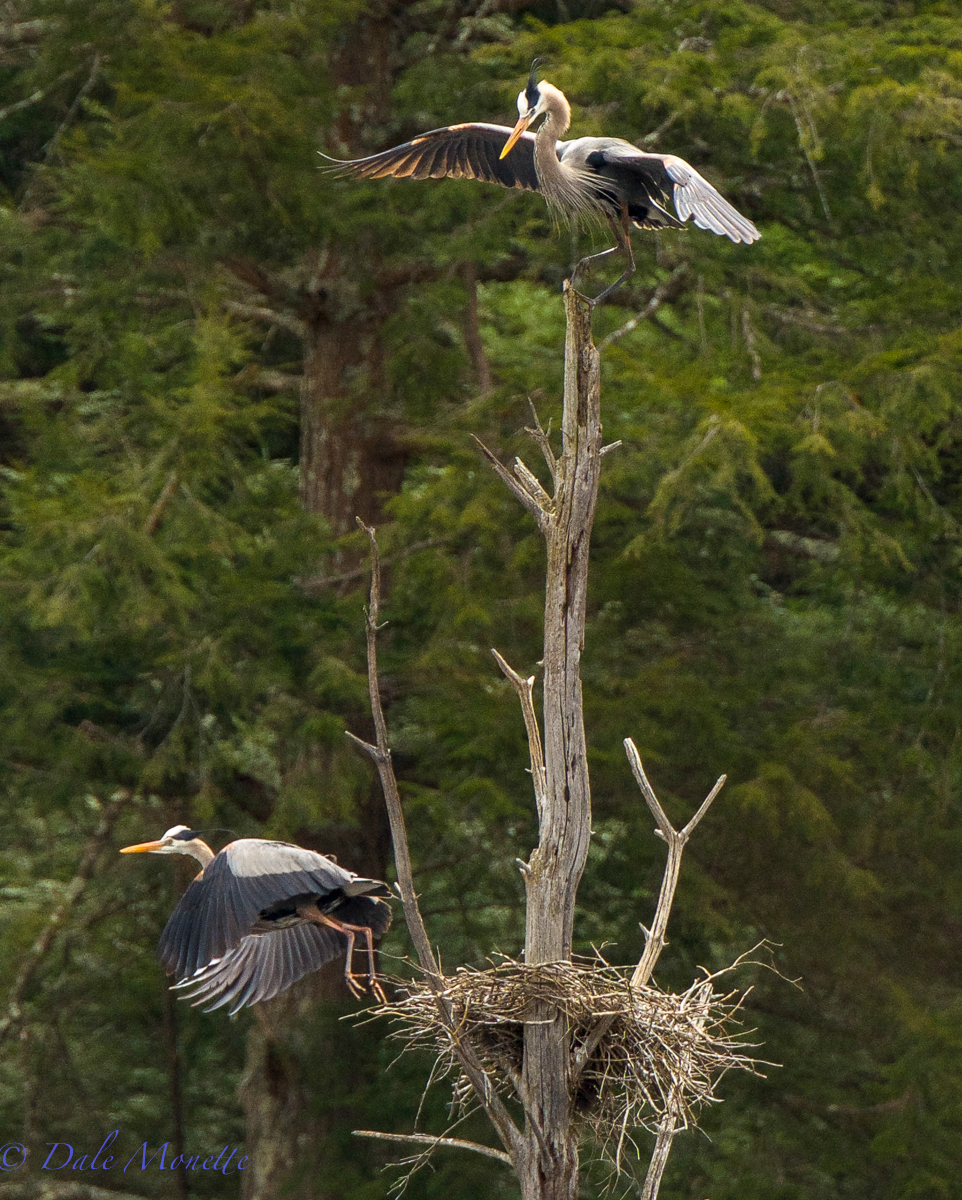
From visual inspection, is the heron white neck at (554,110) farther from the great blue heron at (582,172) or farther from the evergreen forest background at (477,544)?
the evergreen forest background at (477,544)

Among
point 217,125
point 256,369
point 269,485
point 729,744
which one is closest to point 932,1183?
point 729,744

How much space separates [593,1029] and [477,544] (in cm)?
524

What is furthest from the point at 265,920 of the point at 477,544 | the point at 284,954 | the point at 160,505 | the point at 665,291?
the point at 665,291

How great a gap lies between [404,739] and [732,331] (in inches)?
125

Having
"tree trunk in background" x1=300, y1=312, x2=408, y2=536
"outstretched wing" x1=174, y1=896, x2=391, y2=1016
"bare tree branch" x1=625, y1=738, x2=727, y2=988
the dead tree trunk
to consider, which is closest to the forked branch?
the dead tree trunk

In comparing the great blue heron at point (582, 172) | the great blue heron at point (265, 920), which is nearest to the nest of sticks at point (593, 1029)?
the great blue heron at point (265, 920)

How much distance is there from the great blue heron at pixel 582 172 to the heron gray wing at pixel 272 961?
2.02 metres

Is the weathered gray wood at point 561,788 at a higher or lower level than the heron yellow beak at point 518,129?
lower

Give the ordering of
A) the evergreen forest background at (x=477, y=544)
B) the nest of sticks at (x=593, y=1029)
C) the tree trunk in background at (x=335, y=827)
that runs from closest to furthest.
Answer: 1. the nest of sticks at (x=593, y=1029)
2. the evergreen forest background at (x=477, y=544)
3. the tree trunk in background at (x=335, y=827)

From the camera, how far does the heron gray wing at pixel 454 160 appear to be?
17.6 feet

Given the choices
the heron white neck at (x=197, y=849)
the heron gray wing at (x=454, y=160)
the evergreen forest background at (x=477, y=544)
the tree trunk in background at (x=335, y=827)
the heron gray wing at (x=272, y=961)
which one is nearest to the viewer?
the heron gray wing at (x=272, y=961)

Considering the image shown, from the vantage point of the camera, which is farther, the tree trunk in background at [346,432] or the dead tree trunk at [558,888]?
the tree trunk in background at [346,432]

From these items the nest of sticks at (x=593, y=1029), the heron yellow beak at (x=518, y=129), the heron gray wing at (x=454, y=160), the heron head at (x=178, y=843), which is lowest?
the heron head at (x=178, y=843)

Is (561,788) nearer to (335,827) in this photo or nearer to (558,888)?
(558,888)
